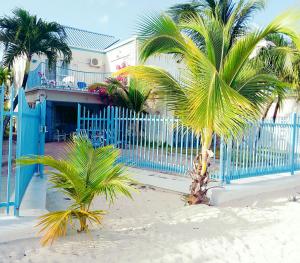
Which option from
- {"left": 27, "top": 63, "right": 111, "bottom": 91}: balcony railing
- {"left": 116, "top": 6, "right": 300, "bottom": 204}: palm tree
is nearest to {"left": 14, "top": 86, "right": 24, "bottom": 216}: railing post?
{"left": 116, "top": 6, "right": 300, "bottom": 204}: palm tree

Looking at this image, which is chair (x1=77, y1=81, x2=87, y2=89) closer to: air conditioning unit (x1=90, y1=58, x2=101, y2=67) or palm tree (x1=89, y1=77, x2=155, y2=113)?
palm tree (x1=89, y1=77, x2=155, y2=113)

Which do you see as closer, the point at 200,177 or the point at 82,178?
the point at 82,178

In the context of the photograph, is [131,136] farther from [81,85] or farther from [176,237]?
[81,85]

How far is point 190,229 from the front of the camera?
5086mm

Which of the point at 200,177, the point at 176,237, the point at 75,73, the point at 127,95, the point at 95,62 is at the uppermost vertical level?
the point at 95,62

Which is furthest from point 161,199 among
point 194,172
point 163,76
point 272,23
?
point 272,23

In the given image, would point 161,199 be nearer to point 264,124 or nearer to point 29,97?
point 264,124

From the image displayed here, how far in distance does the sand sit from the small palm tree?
0.31 metres

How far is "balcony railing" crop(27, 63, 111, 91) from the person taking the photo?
18.4 m

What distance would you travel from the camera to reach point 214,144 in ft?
26.3

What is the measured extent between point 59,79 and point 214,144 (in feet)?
47.4

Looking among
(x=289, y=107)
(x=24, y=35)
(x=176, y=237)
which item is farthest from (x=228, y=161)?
(x=289, y=107)

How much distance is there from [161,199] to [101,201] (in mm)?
1341

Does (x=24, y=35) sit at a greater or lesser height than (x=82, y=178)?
greater
